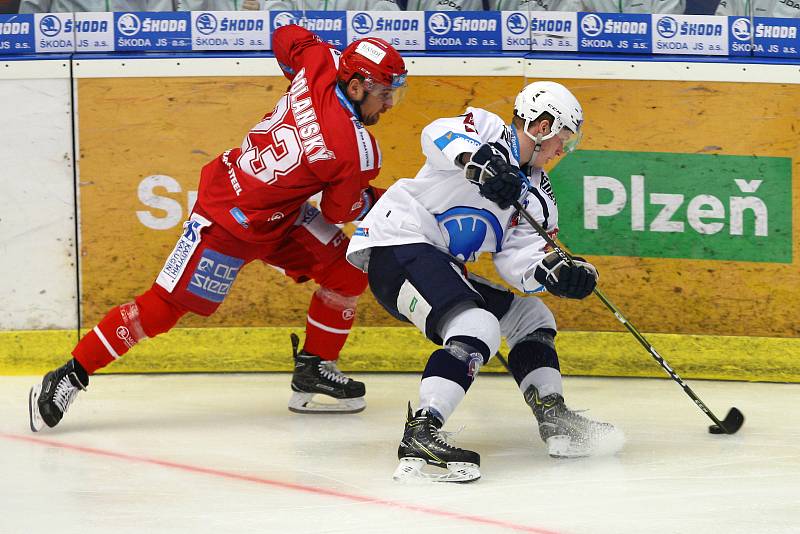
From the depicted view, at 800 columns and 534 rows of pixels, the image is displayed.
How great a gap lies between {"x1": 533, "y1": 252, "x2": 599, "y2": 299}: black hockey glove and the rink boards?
1365mm

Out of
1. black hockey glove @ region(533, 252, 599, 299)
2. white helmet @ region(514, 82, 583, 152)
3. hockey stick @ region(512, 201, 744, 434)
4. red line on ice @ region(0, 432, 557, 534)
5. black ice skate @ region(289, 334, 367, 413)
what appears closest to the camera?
red line on ice @ region(0, 432, 557, 534)

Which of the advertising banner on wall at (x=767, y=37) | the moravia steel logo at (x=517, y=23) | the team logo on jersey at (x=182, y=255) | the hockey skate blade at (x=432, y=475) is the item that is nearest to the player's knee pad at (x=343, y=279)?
the team logo on jersey at (x=182, y=255)

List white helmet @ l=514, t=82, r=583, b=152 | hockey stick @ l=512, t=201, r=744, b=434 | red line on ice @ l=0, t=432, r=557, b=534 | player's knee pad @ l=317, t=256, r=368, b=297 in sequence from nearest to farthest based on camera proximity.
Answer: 1. red line on ice @ l=0, t=432, r=557, b=534
2. white helmet @ l=514, t=82, r=583, b=152
3. hockey stick @ l=512, t=201, r=744, b=434
4. player's knee pad @ l=317, t=256, r=368, b=297

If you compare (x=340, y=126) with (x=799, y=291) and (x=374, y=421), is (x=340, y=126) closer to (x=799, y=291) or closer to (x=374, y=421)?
(x=374, y=421)

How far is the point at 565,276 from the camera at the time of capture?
3.34 meters

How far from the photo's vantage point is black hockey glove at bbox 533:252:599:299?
3.33 metres

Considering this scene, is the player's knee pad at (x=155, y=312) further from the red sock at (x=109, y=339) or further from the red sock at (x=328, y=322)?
the red sock at (x=328, y=322)

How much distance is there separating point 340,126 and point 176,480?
4.08ft

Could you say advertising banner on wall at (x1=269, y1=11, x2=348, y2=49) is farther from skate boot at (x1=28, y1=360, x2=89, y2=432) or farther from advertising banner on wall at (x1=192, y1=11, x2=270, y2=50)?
skate boot at (x1=28, y1=360, x2=89, y2=432)

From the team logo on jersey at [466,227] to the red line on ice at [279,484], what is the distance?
0.85m

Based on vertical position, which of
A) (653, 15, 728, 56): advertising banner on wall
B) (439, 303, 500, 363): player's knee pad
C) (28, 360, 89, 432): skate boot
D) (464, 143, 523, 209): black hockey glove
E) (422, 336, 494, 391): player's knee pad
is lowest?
(28, 360, 89, 432): skate boot

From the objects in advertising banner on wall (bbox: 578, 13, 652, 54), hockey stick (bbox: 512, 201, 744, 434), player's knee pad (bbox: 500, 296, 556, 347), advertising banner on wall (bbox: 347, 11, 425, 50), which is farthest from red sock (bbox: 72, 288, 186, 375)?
advertising banner on wall (bbox: 578, 13, 652, 54)

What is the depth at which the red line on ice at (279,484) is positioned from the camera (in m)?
2.81

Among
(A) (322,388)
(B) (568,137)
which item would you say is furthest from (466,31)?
(A) (322,388)
